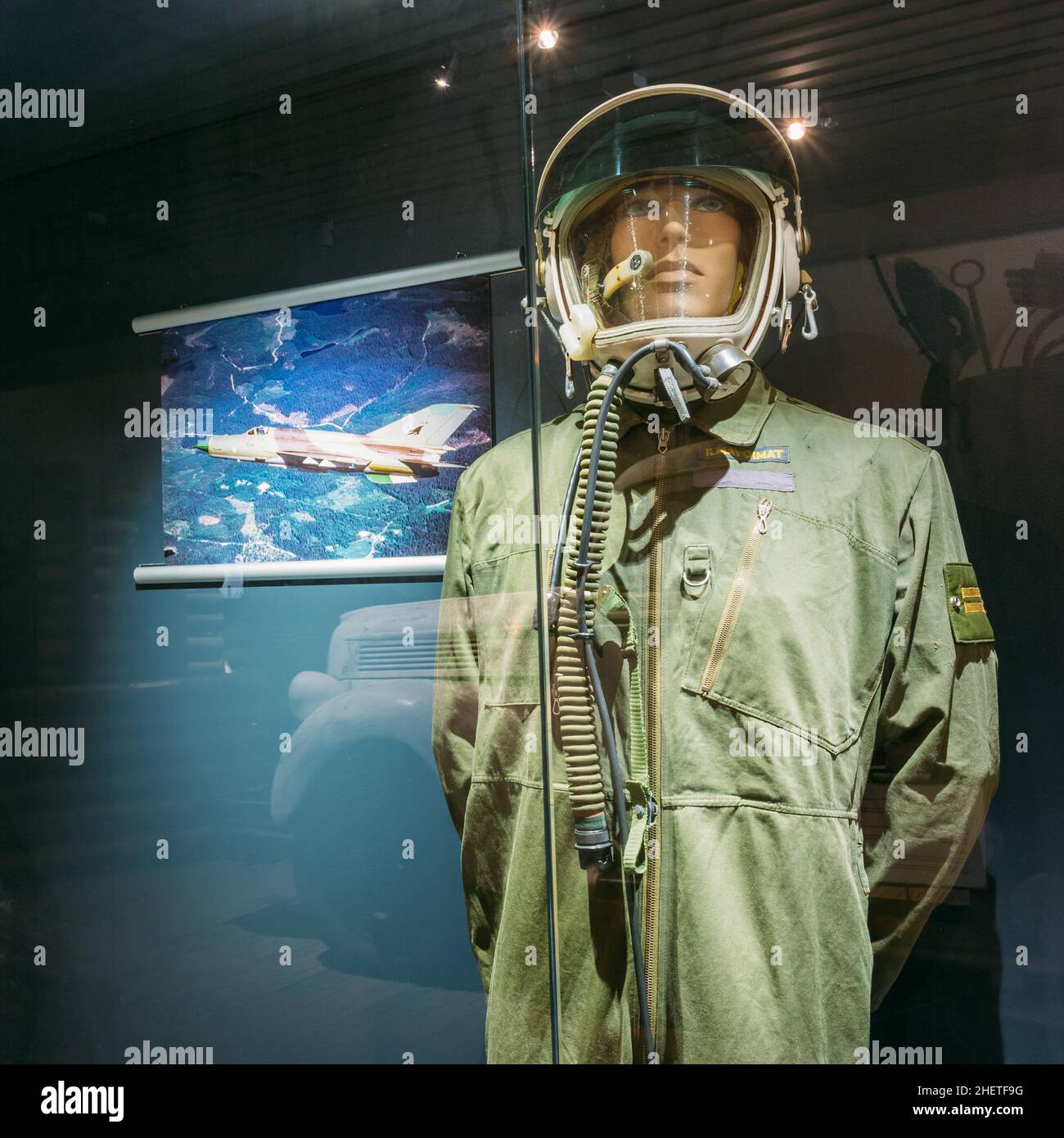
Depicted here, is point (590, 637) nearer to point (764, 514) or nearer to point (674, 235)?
point (764, 514)

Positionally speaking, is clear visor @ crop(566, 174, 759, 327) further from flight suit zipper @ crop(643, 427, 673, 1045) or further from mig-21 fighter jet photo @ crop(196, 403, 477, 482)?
mig-21 fighter jet photo @ crop(196, 403, 477, 482)

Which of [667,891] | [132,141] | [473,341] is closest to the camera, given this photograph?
[667,891]

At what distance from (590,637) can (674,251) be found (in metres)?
0.65

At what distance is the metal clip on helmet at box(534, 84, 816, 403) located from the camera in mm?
1545

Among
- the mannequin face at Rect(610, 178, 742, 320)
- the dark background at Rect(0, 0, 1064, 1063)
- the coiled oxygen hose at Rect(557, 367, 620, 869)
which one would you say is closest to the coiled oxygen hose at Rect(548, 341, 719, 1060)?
the coiled oxygen hose at Rect(557, 367, 620, 869)

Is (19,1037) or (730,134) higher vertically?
(730,134)

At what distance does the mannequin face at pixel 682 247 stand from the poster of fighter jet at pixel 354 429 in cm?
35

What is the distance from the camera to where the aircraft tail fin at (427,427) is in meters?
1.83

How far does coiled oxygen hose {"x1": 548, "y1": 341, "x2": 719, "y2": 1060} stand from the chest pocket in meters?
0.17

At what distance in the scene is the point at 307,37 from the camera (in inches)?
75.0

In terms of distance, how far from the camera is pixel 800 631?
1.48 meters

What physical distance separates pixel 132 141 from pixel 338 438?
2.53ft

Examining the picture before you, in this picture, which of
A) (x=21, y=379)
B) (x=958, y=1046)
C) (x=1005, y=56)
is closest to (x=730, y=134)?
(x=1005, y=56)
